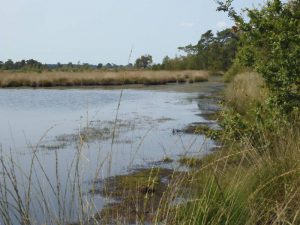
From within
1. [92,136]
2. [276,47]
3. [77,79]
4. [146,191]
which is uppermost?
[276,47]

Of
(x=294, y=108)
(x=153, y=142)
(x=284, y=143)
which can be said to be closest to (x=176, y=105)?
(x=153, y=142)

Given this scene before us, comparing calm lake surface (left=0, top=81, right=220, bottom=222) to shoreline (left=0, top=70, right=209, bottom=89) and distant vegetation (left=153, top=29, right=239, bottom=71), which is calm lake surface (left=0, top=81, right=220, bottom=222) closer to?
shoreline (left=0, top=70, right=209, bottom=89)

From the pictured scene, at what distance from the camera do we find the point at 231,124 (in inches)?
293

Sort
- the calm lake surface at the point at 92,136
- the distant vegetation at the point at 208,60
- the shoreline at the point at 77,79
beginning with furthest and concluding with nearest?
1. the distant vegetation at the point at 208,60
2. the shoreline at the point at 77,79
3. the calm lake surface at the point at 92,136

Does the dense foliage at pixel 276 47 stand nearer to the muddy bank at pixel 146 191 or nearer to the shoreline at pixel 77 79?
the muddy bank at pixel 146 191

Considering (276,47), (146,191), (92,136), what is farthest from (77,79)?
(146,191)

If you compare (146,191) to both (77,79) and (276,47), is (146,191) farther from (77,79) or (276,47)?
(77,79)

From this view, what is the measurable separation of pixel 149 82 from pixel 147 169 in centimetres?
3468

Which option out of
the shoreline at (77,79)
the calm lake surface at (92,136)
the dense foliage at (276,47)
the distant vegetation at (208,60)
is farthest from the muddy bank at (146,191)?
the distant vegetation at (208,60)

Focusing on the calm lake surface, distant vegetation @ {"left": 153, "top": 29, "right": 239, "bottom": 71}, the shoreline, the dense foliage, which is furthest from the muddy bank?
distant vegetation @ {"left": 153, "top": 29, "right": 239, "bottom": 71}

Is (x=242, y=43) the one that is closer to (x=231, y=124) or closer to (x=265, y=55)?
(x=265, y=55)

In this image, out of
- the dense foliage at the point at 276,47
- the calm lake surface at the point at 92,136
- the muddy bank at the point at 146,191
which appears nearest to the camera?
the muddy bank at the point at 146,191

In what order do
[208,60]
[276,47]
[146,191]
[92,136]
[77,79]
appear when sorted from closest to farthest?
[146,191] → [276,47] → [92,136] → [77,79] → [208,60]

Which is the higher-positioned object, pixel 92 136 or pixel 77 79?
pixel 92 136
